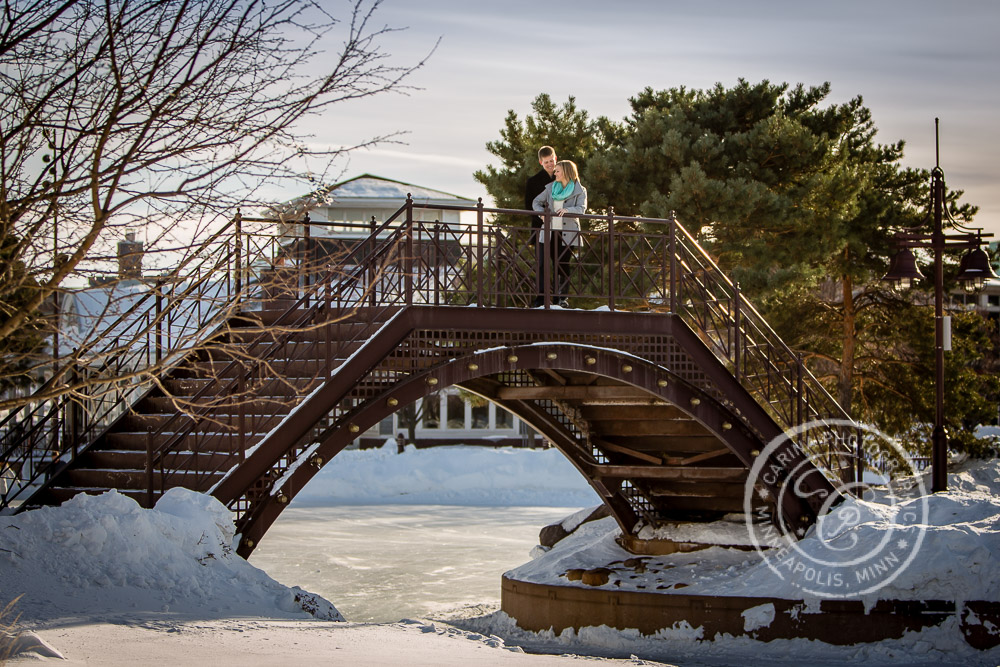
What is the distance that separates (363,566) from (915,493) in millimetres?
10363

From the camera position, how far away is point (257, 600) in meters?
10.9

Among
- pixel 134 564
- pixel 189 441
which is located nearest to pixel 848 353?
pixel 189 441

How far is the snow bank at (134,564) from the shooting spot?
10.1 metres

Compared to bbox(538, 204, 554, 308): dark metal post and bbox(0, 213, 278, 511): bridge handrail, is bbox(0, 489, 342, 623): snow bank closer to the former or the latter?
bbox(0, 213, 278, 511): bridge handrail

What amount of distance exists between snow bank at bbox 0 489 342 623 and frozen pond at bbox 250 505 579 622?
5.55 m

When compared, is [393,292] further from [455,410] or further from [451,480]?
[455,410]

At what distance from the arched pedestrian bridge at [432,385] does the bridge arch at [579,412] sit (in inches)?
1.1

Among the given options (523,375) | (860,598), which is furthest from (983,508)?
(523,375)

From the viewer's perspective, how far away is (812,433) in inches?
660

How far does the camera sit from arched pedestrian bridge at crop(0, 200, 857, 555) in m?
12.3

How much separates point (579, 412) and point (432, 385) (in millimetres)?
5118

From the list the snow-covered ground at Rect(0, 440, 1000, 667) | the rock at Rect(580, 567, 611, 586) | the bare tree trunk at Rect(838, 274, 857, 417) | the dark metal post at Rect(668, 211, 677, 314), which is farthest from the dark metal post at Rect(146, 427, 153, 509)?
the bare tree trunk at Rect(838, 274, 857, 417)

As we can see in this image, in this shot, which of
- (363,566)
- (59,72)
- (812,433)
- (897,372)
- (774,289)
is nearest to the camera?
(59,72)

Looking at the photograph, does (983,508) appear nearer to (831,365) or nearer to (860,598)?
(860,598)
